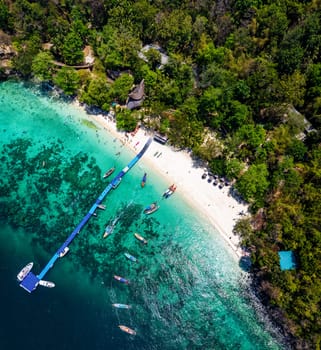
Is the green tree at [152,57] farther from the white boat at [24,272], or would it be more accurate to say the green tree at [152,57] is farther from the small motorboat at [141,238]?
the white boat at [24,272]

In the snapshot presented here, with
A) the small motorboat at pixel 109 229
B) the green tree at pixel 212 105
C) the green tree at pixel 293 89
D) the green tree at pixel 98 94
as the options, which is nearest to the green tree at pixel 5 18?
the green tree at pixel 98 94

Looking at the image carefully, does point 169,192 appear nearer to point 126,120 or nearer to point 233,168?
point 233,168

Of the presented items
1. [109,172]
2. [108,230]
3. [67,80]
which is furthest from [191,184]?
[67,80]

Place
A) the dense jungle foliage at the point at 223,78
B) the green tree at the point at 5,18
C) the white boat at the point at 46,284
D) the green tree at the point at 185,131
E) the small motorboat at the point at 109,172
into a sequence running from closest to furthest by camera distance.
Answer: the white boat at the point at 46,284
the dense jungle foliage at the point at 223,78
the green tree at the point at 185,131
the small motorboat at the point at 109,172
the green tree at the point at 5,18

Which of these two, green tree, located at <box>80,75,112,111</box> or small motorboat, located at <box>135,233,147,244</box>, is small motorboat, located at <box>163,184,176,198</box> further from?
green tree, located at <box>80,75,112,111</box>

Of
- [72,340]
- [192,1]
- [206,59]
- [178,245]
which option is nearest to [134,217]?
[178,245]

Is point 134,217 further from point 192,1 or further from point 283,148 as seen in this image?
point 192,1
